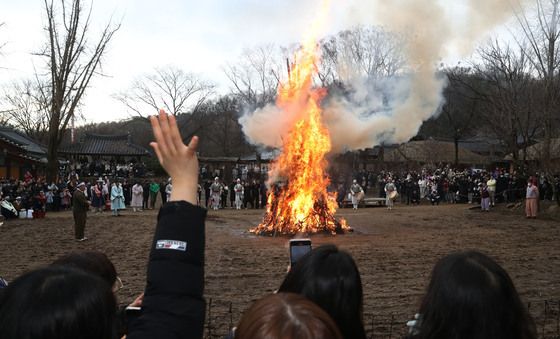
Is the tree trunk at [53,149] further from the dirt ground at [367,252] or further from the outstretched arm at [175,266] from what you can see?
the outstretched arm at [175,266]

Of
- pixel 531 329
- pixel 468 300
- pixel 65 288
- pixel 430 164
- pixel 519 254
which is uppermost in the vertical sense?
pixel 430 164

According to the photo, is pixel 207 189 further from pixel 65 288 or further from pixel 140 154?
pixel 65 288

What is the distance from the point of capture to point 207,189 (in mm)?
29625

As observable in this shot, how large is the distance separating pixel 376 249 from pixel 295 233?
403 centimetres

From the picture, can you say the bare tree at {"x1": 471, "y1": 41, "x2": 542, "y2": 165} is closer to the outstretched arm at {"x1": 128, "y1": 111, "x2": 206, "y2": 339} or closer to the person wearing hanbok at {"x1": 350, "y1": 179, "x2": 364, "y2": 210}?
the person wearing hanbok at {"x1": 350, "y1": 179, "x2": 364, "y2": 210}

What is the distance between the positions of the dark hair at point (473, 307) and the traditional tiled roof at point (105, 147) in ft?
142

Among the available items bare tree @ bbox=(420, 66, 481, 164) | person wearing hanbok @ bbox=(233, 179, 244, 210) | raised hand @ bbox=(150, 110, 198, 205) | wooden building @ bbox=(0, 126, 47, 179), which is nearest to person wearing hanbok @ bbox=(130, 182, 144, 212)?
person wearing hanbok @ bbox=(233, 179, 244, 210)

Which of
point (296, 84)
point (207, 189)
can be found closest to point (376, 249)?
point (296, 84)

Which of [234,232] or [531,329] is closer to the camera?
[531,329]

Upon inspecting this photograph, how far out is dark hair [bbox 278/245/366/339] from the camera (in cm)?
236

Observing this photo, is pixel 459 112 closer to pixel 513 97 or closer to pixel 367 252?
pixel 513 97

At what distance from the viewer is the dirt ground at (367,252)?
7590 mm

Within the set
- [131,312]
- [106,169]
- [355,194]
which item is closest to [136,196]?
[355,194]

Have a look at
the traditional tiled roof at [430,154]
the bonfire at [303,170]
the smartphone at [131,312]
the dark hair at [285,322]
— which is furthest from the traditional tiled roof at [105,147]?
the dark hair at [285,322]
